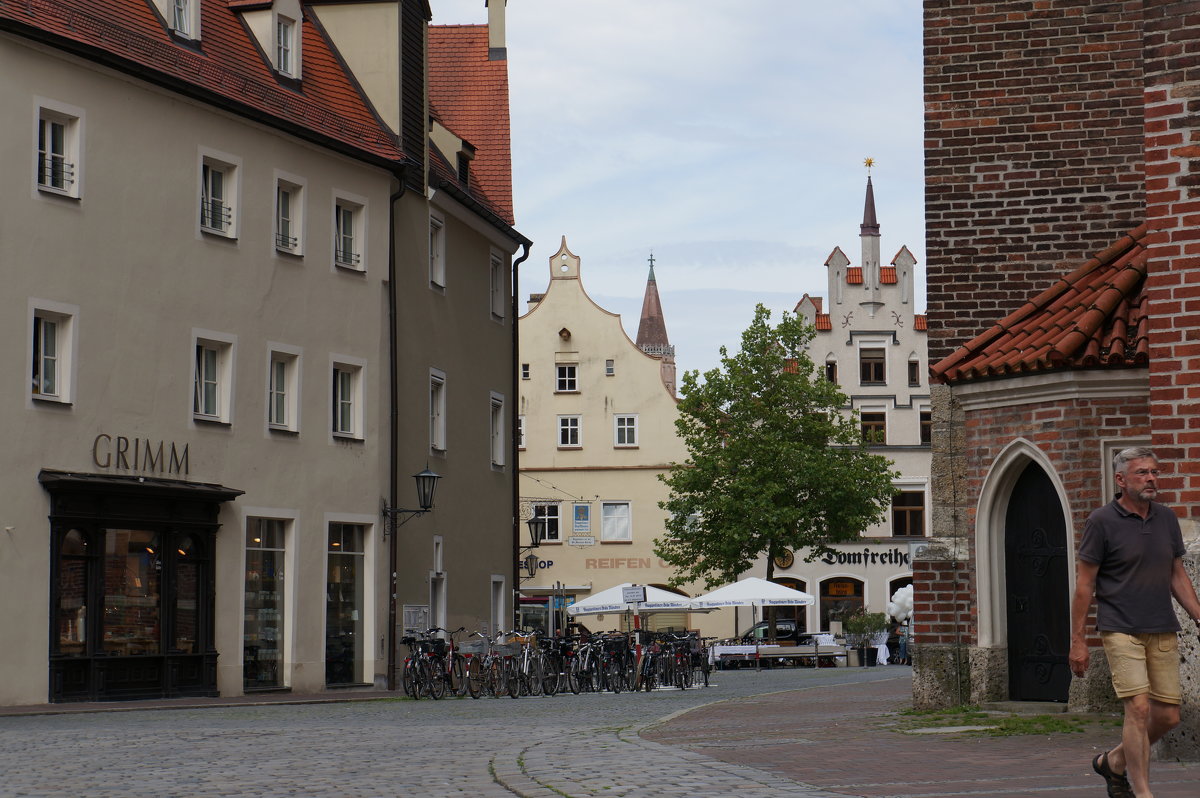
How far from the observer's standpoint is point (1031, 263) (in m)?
17.5

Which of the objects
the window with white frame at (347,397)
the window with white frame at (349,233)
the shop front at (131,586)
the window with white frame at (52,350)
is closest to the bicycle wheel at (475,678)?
the shop front at (131,586)

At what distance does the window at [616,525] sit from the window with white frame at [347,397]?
3512 centimetres

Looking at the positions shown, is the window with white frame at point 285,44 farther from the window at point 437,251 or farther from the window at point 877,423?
the window at point 877,423

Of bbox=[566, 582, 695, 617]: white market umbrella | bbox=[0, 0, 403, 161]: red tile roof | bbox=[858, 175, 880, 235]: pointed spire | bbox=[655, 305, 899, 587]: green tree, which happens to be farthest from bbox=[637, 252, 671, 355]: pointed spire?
bbox=[0, 0, 403, 161]: red tile roof

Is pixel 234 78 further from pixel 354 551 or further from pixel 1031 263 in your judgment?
pixel 1031 263

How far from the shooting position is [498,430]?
3731 centimetres

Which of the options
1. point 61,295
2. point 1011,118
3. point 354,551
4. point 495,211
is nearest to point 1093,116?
point 1011,118

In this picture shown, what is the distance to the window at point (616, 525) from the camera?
64.9 meters

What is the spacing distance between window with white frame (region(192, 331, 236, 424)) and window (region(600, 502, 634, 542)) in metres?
38.3

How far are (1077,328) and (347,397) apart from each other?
17471 mm

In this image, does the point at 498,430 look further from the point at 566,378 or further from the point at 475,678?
the point at 566,378

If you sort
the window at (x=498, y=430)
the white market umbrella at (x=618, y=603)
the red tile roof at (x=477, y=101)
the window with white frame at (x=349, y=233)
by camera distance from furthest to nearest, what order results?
the white market umbrella at (x=618, y=603) → the red tile roof at (x=477, y=101) → the window at (x=498, y=430) → the window with white frame at (x=349, y=233)

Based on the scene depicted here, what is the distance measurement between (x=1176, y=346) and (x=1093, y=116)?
245 inches

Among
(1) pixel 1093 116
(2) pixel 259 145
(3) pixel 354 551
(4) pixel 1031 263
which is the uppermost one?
(2) pixel 259 145
